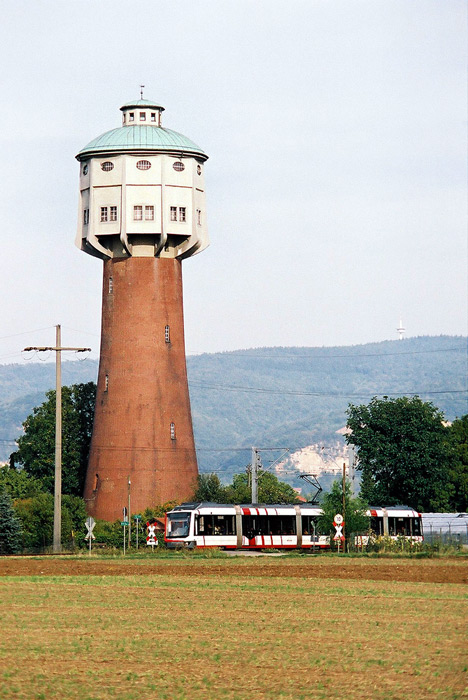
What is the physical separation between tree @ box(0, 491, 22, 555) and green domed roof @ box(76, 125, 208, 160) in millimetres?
26909

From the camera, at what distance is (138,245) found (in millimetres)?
95188

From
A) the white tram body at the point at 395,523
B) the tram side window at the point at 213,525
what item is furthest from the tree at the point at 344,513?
the tram side window at the point at 213,525

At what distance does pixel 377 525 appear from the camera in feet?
282

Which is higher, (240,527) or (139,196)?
(139,196)

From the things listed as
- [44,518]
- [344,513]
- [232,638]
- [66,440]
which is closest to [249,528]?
[344,513]

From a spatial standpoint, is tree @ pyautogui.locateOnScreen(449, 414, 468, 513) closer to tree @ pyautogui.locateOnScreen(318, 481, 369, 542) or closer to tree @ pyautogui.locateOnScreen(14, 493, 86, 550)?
tree @ pyautogui.locateOnScreen(318, 481, 369, 542)

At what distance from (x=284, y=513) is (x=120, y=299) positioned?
2170cm

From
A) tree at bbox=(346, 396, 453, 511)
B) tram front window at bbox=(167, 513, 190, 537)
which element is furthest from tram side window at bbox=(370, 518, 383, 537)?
tree at bbox=(346, 396, 453, 511)

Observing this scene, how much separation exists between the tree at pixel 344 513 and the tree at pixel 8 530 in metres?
19.8

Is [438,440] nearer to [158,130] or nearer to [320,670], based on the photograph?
[158,130]

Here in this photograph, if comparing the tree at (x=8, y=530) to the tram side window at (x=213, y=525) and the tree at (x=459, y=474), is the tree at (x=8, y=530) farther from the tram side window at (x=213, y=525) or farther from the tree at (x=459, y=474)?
the tree at (x=459, y=474)

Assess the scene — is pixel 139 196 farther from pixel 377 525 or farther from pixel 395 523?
pixel 395 523

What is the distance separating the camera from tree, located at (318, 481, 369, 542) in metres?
79.5

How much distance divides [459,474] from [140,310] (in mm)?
35711
